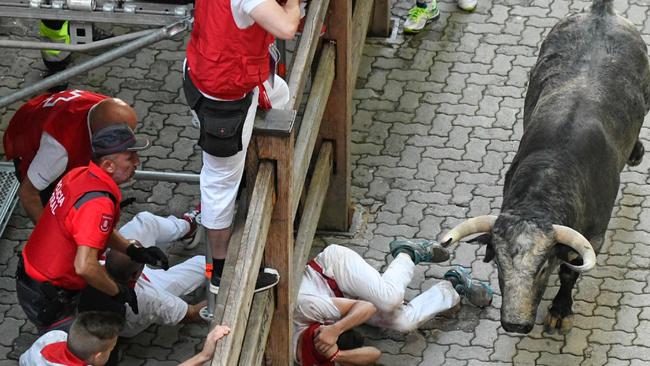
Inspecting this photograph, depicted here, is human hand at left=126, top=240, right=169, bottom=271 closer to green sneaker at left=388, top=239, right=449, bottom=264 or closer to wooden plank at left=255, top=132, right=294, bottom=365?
wooden plank at left=255, top=132, right=294, bottom=365

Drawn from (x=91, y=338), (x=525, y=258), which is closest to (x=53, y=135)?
(x=91, y=338)

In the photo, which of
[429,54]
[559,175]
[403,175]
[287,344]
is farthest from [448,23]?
[287,344]

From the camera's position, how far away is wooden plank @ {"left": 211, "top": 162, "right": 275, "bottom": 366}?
5613 mm

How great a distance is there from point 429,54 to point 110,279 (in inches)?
185

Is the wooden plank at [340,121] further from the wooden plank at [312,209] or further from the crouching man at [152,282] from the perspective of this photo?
the crouching man at [152,282]

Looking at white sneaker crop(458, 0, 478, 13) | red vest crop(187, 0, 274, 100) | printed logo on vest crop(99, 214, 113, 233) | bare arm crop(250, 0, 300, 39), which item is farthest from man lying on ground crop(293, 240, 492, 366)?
white sneaker crop(458, 0, 478, 13)

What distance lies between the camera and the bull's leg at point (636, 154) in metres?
9.32

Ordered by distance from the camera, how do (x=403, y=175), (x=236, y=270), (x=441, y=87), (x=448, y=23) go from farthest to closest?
(x=448, y=23)
(x=441, y=87)
(x=403, y=175)
(x=236, y=270)

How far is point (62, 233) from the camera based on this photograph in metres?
7.00

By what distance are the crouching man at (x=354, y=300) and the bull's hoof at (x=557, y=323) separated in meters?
0.62

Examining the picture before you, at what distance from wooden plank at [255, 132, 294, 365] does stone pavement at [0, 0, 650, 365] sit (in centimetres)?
97

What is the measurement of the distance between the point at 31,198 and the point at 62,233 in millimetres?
1087

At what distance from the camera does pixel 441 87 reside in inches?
413

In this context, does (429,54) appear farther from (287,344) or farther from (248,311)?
(248,311)
